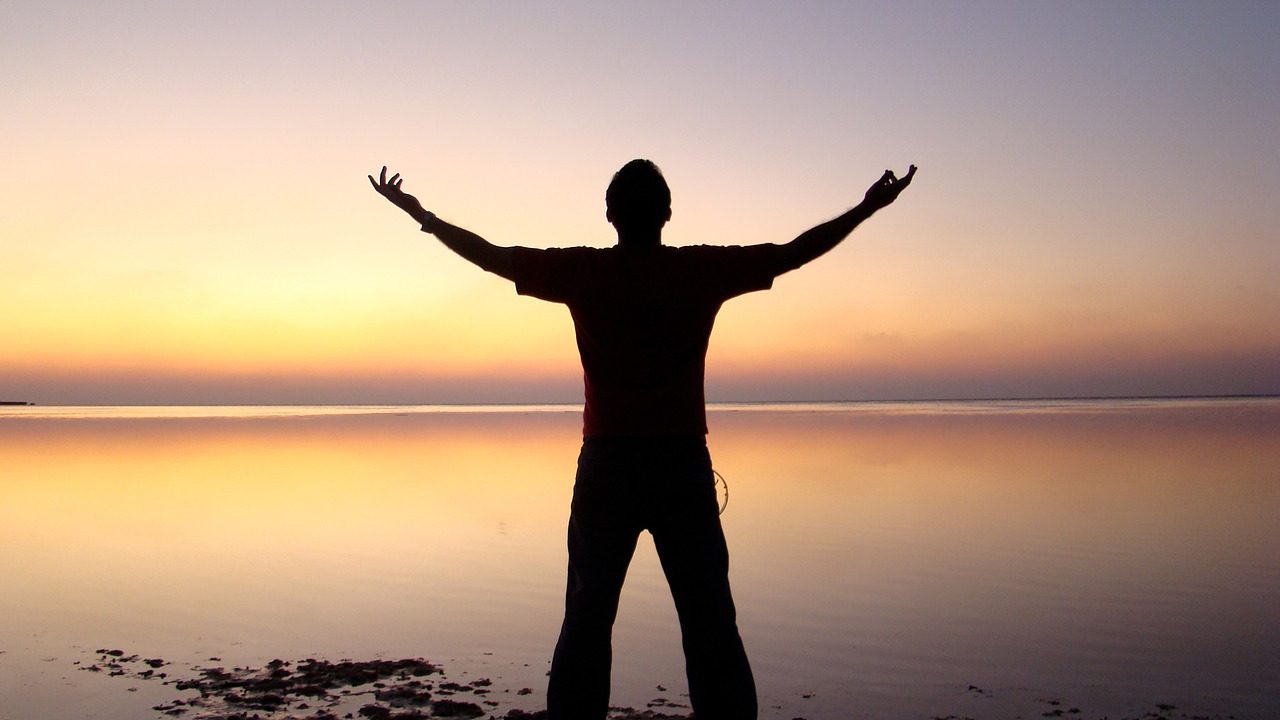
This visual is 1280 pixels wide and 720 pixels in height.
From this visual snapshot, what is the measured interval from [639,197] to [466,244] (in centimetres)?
59

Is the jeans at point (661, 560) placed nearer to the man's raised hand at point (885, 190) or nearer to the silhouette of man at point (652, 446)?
the silhouette of man at point (652, 446)

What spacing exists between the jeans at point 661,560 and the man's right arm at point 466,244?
0.64 meters

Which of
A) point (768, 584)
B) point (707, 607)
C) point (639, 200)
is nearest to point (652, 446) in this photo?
point (707, 607)

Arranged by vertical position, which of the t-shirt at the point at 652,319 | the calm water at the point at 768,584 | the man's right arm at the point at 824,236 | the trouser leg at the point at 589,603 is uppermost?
the man's right arm at the point at 824,236

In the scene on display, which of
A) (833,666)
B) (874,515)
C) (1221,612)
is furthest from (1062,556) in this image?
(833,666)

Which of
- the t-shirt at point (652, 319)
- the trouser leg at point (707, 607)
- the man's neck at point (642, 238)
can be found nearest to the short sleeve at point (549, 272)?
the t-shirt at point (652, 319)

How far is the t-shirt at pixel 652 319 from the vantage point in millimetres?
3211

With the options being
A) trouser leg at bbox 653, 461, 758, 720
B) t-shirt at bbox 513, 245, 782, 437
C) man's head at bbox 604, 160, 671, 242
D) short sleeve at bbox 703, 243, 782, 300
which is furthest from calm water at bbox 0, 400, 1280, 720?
man's head at bbox 604, 160, 671, 242

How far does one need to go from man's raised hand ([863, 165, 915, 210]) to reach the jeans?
987 mm

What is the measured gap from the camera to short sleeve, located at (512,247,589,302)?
3.25 m

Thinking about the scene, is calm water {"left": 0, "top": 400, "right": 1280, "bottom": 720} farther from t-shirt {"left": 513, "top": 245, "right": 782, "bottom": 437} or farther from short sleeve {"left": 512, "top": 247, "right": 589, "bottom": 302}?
short sleeve {"left": 512, "top": 247, "right": 589, "bottom": 302}

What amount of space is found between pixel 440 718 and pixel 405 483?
14.1 meters

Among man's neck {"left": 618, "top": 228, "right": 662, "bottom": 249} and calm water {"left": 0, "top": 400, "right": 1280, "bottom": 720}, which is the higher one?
man's neck {"left": 618, "top": 228, "right": 662, "bottom": 249}

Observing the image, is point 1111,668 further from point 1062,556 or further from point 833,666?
point 1062,556
